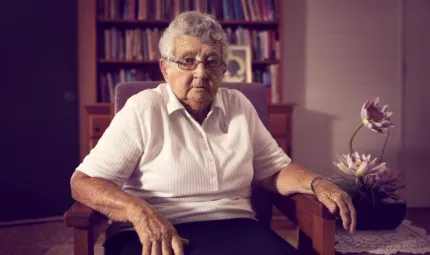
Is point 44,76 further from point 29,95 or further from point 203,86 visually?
point 203,86

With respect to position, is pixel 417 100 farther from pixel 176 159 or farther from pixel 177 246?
pixel 177 246

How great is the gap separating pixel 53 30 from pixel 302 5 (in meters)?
1.87

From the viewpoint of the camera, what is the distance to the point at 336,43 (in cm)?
322

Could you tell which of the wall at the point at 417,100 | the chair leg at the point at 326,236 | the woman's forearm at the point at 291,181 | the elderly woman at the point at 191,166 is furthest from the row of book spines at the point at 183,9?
the chair leg at the point at 326,236

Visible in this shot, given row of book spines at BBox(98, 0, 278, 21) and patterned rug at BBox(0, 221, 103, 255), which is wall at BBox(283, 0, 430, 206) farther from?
patterned rug at BBox(0, 221, 103, 255)

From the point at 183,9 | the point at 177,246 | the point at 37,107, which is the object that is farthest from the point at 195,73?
the point at 37,107

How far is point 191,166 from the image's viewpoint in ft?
4.20

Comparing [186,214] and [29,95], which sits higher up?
[29,95]

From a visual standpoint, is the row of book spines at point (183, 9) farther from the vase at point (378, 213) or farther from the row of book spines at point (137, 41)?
the vase at point (378, 213)

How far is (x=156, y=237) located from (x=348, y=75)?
8.56 feet

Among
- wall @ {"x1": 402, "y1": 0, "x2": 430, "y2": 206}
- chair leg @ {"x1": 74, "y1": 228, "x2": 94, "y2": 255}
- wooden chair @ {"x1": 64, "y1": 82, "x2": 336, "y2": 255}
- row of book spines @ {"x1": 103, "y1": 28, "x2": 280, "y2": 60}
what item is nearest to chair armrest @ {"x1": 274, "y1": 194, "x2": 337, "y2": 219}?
wooden chair @ {"x1": 64, "y1": 82, "x2": 336, "y2": 255}

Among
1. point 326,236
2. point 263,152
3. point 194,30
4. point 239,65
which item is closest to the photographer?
point 326,236

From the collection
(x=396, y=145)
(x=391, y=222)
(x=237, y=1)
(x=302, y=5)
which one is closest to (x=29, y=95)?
(x=237, y=1)

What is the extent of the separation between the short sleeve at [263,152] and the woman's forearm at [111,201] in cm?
53
